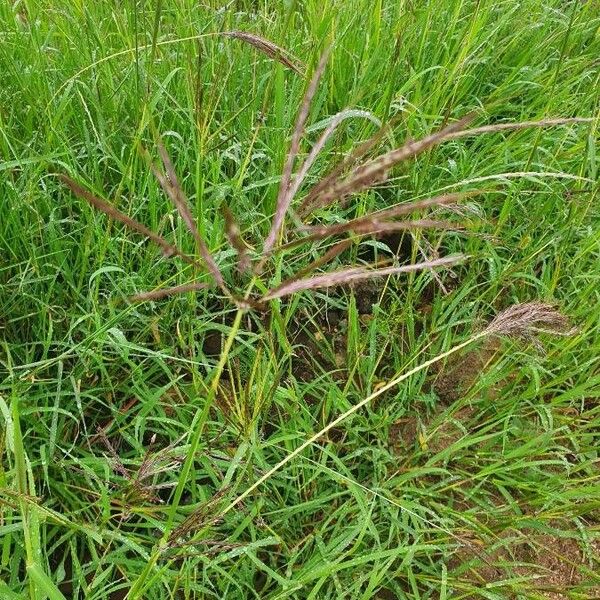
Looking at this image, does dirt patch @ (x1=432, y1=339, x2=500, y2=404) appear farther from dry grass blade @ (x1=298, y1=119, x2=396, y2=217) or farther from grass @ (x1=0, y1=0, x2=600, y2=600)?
dry grass blade @ (x1=298, y1=119, x2=396, y2=217)

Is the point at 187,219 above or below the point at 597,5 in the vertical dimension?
above

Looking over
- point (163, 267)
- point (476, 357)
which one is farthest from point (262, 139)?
point (476, 357)

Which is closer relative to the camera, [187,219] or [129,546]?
[187,219]

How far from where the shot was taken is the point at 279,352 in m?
1.45

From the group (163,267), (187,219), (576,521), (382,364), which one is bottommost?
(576,521)

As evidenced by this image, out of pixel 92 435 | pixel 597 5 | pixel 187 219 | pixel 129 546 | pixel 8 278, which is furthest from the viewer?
pixel 597 5

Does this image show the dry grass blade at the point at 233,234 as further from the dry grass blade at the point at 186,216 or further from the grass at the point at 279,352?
the grass at the point at 279,352

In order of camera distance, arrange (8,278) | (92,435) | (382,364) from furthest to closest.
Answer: (382,364) → (8,278) → (92,435)

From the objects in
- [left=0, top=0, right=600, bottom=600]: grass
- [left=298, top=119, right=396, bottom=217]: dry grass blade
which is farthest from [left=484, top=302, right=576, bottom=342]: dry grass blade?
[left=298, top=119, right=396, bottom=217]: dry grass blade

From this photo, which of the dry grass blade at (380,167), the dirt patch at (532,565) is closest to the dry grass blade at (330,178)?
the dry grass blade at (380,167)

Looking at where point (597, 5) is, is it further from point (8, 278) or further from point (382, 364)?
point (8, 278)

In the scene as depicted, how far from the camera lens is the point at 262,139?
5.60ft

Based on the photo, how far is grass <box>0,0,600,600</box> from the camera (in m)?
1.17

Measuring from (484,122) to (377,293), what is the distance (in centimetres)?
62
